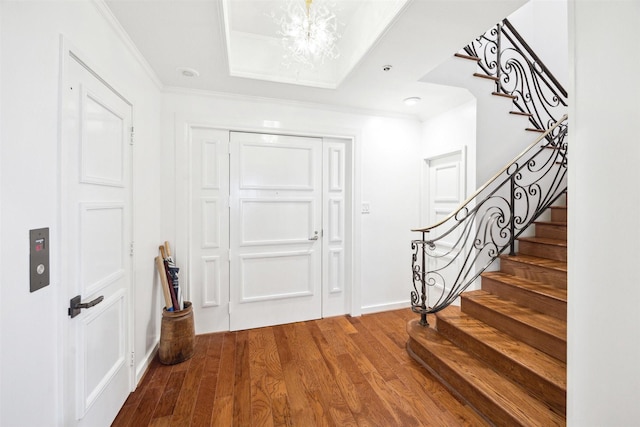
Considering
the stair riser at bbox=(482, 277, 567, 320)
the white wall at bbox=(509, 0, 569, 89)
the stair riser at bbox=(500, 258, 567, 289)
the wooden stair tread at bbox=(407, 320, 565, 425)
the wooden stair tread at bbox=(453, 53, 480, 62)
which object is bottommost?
the wooden stair tread at bbox=(407, 320, 565, 425)

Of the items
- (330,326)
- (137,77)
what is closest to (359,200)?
(330,326)

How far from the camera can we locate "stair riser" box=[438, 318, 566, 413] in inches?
58.1

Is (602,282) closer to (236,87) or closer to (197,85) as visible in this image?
(236,87)

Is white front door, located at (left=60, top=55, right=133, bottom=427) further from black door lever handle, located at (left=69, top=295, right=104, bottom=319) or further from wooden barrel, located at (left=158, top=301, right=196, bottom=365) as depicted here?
wooden barrel, located at (left=158, top=301, right=196, bottom=365)

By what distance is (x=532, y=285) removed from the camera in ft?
7.28

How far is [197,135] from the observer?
8.71 feet

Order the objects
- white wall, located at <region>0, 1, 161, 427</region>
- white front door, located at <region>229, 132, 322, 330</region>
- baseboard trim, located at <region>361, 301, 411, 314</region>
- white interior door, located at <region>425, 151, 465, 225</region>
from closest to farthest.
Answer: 1. white wall, located at <region>0, 1, 161, 427</region>
2. white front door, located at <region>229, 132, 322, 330</region>
3. white interior door, located at <region>425, 151, 465, 225</region>
4. baseboard trim, located at <region>361, 301, 411, 314</region>

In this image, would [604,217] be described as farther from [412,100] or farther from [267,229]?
[267,229]

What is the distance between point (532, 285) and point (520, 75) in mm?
2392

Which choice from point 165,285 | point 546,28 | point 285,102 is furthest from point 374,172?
point 546,28

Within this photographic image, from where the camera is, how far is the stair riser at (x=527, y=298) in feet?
6.18

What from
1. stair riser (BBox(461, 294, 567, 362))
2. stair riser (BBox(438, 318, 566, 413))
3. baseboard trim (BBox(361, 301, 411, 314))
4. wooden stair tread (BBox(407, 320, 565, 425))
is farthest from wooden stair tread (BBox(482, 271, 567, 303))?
baseboard trim (BBox(361, 301, 411, 314))

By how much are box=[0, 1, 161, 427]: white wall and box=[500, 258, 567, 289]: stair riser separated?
3.20 metres

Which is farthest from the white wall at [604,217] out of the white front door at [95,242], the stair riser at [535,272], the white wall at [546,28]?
the white wall at [546,28]
